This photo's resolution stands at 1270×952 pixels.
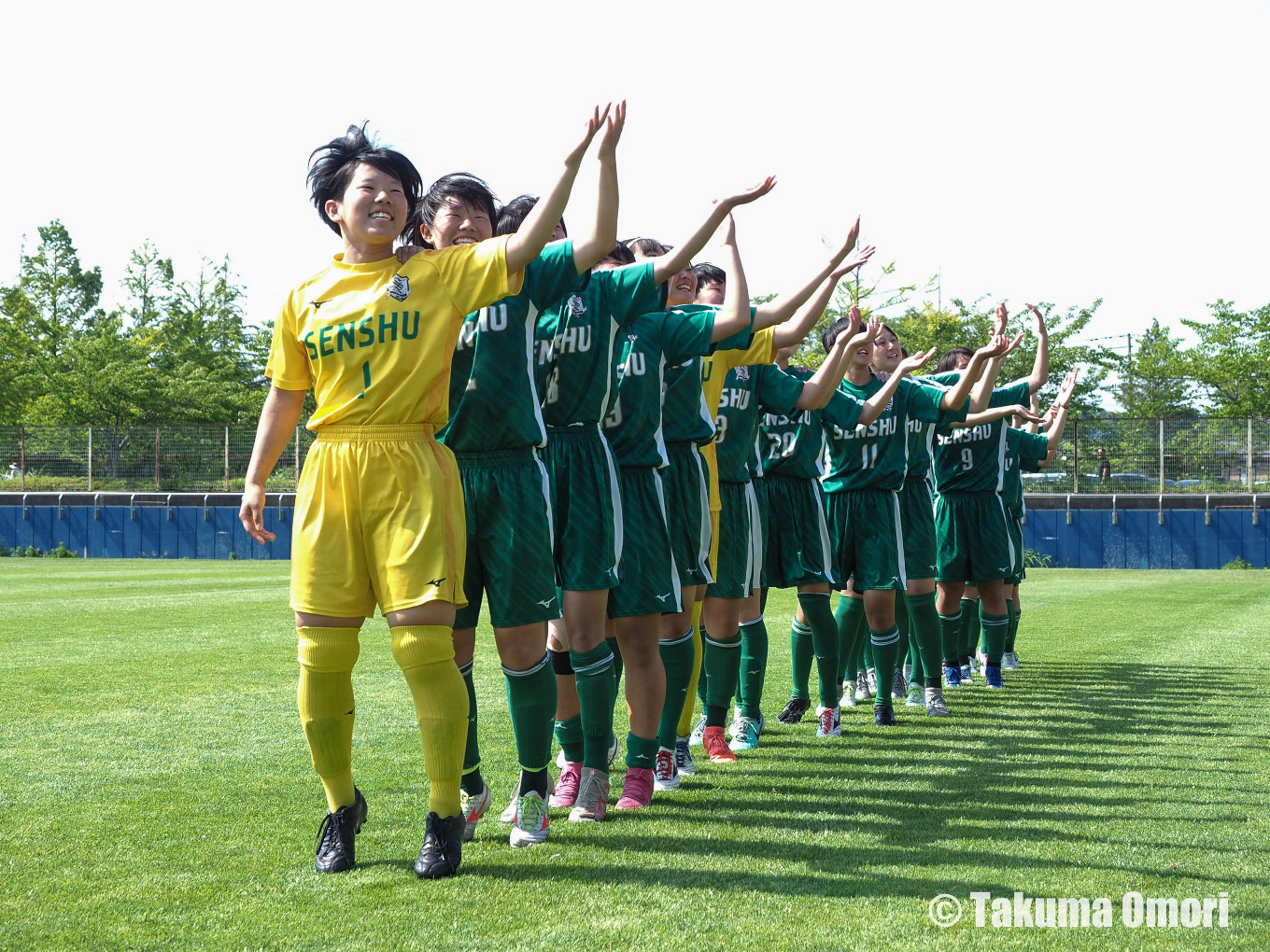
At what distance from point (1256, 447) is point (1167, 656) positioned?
2008 cm

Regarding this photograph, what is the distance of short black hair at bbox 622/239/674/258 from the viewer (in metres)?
5.57

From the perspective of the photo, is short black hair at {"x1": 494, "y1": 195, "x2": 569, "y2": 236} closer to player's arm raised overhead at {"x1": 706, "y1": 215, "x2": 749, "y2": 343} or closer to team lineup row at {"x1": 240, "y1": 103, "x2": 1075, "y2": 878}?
team lineup row at {"x1": 240, "y1": 103, "x2": 1075, "y2": 878}

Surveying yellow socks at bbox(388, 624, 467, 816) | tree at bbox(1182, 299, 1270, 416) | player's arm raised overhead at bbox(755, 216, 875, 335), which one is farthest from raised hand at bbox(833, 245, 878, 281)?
tree at bbox(1182, 299, 1270, 416)

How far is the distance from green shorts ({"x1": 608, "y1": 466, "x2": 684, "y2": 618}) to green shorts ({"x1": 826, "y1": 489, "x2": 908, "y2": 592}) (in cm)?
226

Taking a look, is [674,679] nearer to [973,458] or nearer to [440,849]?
[440,849]

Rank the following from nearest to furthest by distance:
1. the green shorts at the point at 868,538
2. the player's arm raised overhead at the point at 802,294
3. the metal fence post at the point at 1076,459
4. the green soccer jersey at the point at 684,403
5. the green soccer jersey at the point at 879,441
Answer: the player's arm raised overhead at the point at 802,294 → the green soccer jersey at the point at 684,403 → the green shorts at the point at 868,538 → the green soccer jersey at the point at 879,441 → the metal fence post at the point at 1076,459

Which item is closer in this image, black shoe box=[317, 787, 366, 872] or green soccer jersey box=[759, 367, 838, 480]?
black shoe box=[317, 787, 366, 872]

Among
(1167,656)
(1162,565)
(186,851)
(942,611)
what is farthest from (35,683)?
(1162,565)

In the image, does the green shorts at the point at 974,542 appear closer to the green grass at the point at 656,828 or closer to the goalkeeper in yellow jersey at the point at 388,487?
the green grass at the point at 656,828

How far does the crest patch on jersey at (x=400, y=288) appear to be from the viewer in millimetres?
3748

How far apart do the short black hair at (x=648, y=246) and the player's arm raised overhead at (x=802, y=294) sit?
2.06 feet

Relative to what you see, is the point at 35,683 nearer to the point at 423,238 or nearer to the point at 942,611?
the point at 423,238

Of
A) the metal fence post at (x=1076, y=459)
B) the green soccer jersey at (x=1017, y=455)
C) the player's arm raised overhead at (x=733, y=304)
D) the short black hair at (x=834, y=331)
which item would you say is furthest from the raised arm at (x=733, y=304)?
the metal fence post at (x=1076, y=459)

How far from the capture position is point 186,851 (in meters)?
3.95
